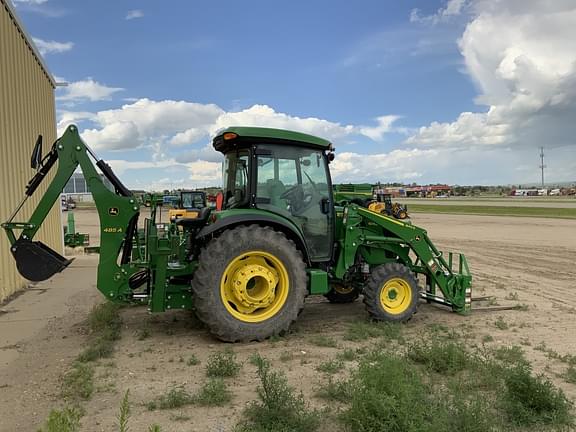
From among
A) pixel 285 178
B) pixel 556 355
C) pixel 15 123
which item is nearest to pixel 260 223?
pixel 285 178

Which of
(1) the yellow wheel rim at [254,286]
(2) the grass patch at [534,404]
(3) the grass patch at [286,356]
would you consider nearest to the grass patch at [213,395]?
(3) the grass patch at [286,356]

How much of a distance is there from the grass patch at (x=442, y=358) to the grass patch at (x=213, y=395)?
2.05 m

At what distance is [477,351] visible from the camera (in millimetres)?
5730

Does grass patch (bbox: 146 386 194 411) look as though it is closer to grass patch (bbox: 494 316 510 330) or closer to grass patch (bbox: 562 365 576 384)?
grass patch (bbox: 562 365 576 384)

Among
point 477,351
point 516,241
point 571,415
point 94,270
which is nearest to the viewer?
point 571,415

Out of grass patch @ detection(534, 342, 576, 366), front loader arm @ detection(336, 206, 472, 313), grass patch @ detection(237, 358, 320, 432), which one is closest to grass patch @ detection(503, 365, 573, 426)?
grass patch @ detection(534, 342, 576, 366)

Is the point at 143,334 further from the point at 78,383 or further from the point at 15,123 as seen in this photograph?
the point at 15,123

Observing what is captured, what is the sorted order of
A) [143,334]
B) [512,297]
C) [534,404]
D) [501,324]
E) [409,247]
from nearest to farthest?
[534,404], [143,334], [501,324], [409,247], [512,297]

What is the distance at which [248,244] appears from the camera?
606 cm

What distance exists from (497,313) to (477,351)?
230 centimetres

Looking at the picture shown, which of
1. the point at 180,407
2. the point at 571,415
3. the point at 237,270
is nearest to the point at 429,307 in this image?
the point at 237,270

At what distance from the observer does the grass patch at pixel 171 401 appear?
4.26 meters

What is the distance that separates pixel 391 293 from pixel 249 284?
2.11 metres

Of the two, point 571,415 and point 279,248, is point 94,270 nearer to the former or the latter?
point 279,248
